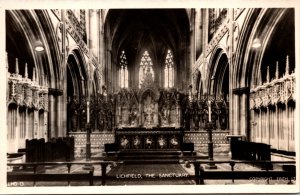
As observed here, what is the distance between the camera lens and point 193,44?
2100 cm

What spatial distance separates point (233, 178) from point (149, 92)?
8.77 metres

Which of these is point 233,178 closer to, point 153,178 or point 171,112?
point 153,178

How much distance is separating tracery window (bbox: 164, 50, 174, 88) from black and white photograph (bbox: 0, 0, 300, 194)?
7.40 m

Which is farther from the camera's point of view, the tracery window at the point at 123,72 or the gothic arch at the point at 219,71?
the tracery window at the point at 123,72

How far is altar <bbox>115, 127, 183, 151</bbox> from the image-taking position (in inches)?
495

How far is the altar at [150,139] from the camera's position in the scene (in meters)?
12.6

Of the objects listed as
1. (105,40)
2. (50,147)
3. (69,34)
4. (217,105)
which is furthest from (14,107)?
(105,40)

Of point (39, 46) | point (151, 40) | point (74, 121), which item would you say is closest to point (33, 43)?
point (39, 46)

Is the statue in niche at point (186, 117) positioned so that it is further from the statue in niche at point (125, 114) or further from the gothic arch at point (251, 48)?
the gothic arch at point (251, 48)

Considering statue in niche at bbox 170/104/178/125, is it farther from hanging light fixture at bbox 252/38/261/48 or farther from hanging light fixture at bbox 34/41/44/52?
hanging light fixture at bbox 34/41/44/52

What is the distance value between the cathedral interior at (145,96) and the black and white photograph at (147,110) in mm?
43

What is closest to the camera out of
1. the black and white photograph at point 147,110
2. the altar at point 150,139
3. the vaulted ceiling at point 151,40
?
the black and white photograph at point 147,110

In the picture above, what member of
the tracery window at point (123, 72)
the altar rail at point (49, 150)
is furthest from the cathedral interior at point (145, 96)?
the tracery window at point (123, 72)

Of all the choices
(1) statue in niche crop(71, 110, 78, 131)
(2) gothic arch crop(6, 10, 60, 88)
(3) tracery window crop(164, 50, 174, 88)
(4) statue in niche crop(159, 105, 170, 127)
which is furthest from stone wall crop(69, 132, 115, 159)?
(3) tracery window crop(164, 50, 174, 88)
